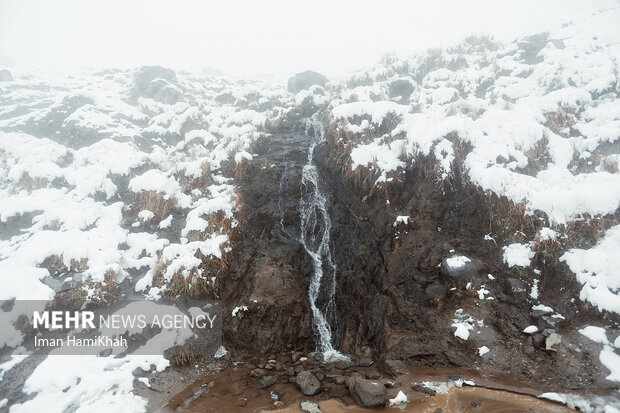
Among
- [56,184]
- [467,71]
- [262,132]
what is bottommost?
[56,184]

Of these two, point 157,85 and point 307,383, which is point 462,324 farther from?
point 157,85

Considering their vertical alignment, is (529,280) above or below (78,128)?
below

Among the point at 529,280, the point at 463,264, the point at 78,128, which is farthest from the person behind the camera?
the point at 78,128

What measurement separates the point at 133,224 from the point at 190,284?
427 cm

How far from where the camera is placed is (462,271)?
777cm

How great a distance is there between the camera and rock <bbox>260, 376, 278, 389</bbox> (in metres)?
6.41

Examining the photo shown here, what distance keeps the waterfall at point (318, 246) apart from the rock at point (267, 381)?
5.26 feet

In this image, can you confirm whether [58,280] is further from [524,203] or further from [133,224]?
[524,203]

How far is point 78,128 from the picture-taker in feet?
55.6

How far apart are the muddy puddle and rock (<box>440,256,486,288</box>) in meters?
2.32

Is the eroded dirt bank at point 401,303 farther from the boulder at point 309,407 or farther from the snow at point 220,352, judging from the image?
the boulder at point 309,407

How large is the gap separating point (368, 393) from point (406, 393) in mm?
838

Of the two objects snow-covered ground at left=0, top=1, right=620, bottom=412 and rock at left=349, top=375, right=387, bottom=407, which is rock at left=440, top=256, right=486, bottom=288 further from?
rock at left=349, top=375, right=387, bottom=407

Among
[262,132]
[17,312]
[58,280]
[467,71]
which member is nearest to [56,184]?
[58,280]
